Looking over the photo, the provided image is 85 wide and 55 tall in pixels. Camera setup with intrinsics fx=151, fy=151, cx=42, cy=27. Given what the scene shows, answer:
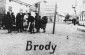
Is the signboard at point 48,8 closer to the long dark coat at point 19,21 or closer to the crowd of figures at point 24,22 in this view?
the crowd of figures at point 24,22

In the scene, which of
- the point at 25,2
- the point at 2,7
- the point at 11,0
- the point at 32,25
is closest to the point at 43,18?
the point at 32,25

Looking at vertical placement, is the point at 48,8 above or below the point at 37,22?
above

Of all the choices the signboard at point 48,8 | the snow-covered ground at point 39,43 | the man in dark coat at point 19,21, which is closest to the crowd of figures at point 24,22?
the man in dark coat at point 19,21

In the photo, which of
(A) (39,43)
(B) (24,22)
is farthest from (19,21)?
(A) (39,43)

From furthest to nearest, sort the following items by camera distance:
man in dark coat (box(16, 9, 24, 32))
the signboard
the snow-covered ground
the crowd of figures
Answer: man in dark coat (box(16, 9, 24, 32)), the crowd of figures, the signboard, the snow-covered ground

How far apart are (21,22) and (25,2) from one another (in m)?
17.3

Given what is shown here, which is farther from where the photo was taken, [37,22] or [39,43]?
[37,22]

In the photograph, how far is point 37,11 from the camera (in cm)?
1184

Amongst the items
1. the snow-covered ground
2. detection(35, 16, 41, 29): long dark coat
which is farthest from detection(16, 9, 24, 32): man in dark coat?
the snow-covered ground

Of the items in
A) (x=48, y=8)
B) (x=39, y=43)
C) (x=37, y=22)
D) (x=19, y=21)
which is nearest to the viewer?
(x=39, y=43)

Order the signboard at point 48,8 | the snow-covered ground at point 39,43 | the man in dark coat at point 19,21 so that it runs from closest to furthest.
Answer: the snow-covered ground at point 39,43, the signboard at point 48,8, the man in dark coat at point 19,21

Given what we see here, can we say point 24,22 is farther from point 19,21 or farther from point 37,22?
point 37,22

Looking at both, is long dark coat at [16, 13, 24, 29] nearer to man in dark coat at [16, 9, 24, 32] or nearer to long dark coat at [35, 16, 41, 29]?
man in dark coat at [16, 9, 24, 32]

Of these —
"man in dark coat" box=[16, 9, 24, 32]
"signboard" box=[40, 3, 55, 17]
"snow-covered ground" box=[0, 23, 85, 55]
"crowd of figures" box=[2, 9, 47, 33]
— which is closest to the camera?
"snow-covered ground" box=[0, 23, 85, 55]
